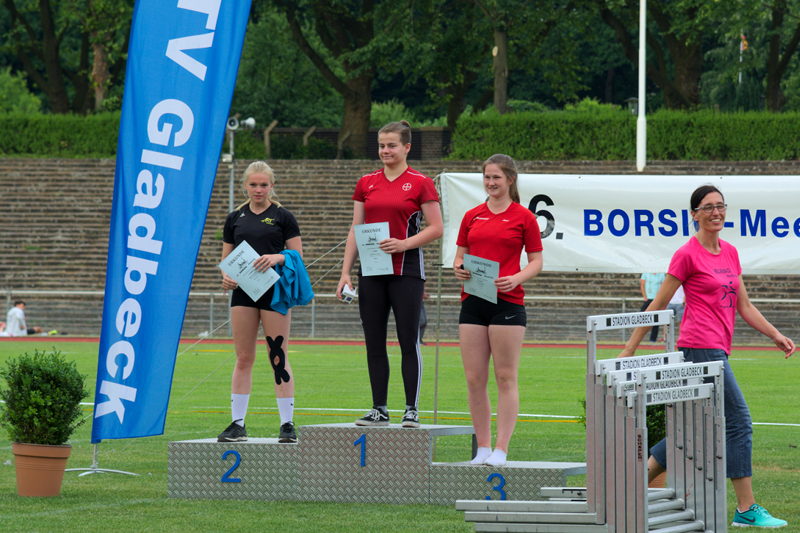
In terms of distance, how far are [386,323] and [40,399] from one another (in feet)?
7.46

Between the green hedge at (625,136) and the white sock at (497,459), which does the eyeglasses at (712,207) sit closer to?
the white sock at (497,459)

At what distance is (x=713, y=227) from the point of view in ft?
25.8

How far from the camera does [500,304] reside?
825 centimetres

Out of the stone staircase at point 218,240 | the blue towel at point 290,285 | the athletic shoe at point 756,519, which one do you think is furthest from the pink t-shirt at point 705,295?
the stone staircase at point 218,240

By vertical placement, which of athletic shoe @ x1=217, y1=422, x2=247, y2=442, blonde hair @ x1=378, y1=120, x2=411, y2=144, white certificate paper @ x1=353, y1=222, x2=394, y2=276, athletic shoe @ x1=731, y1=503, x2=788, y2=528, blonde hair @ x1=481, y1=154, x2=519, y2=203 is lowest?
athletic shoe @ x1=731, y1=503, x2=788, y2=528

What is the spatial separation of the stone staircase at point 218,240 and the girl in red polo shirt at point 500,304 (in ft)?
76.4

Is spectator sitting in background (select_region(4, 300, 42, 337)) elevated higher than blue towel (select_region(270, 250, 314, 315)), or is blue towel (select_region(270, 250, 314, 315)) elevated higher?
blue towel (select_region(270, 250, 314, 315))

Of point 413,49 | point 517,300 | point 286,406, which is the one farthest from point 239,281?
point 413,49

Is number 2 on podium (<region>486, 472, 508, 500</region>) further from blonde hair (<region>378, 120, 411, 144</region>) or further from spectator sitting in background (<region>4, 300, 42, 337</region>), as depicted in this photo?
spectator sitting in background (<region>4, 300, 42, 337</region>)

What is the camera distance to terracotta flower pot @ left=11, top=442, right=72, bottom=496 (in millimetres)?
8828

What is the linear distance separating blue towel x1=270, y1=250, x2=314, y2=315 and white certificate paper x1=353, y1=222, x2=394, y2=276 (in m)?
0.49

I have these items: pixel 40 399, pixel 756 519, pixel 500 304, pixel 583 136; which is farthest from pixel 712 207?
pixel 583 136

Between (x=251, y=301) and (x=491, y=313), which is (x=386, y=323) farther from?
(x=251, y=301)

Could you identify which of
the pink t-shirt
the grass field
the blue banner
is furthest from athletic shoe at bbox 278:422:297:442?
the pink t-shirt
